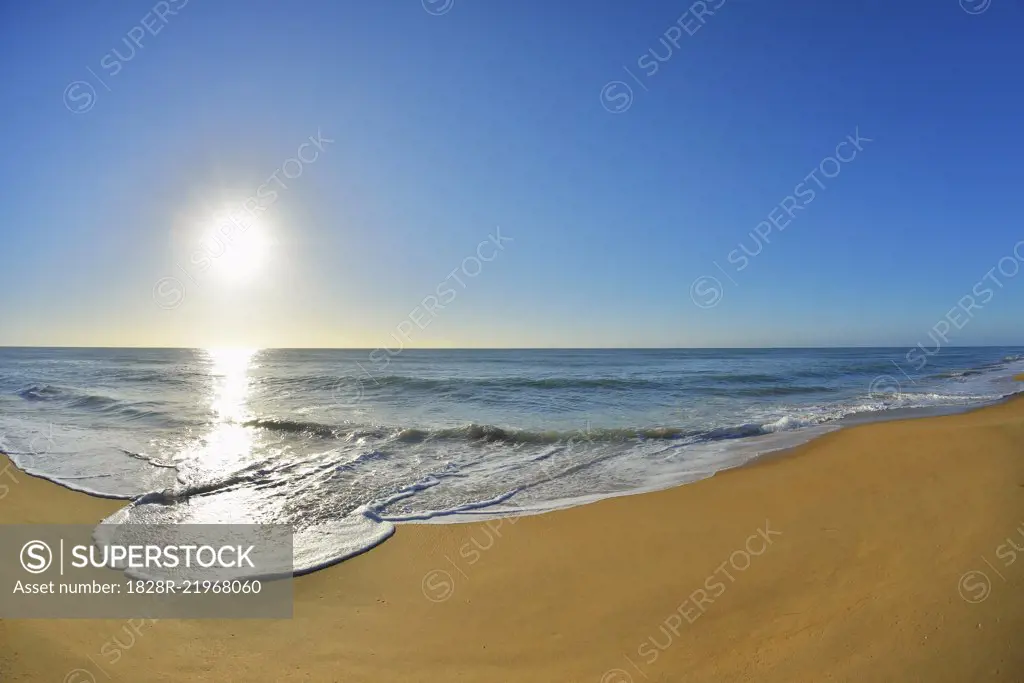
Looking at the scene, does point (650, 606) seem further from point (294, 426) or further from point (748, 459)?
point (294, 426)

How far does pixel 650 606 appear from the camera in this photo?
4.28 m

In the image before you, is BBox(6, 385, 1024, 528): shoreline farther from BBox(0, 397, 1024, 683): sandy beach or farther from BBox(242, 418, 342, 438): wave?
BBox(242, 418, 342, 438): wave

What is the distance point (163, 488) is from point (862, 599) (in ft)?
32.1

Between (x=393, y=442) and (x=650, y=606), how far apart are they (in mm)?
8911

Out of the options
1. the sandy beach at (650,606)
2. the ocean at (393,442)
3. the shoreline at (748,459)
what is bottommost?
the sandy beach at (650,606)

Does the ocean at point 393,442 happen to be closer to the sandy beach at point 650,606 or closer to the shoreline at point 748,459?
the shoreline at point 748,459

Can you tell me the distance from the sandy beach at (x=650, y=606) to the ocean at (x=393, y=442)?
115 cm

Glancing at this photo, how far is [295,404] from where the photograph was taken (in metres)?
19.3

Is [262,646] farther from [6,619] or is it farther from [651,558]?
[651,558]

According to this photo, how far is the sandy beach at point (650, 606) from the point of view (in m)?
3.44

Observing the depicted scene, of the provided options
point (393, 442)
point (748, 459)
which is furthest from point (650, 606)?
point (393, 442)

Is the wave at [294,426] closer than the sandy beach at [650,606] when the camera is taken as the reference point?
No

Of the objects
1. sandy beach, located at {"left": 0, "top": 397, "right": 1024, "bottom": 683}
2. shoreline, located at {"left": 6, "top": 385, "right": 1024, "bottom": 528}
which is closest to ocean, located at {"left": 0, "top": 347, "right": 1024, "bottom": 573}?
shoreline, located at {"left": 6, "top": 385, "right": 1024, "bottom": 528}

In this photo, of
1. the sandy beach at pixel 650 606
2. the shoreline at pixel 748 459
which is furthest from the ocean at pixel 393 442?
the sandy beach at pixel 650 606
